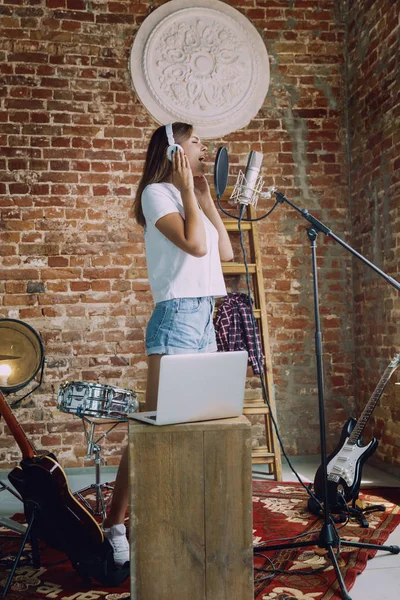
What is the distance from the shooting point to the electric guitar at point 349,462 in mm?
2896

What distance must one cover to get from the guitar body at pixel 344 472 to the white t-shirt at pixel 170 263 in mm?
1206

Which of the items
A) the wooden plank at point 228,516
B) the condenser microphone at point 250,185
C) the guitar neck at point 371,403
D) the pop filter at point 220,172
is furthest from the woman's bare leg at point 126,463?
A: the guitar neck at point 371,403

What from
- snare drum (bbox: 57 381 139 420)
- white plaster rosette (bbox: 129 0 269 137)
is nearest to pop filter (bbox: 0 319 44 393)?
snare drum (bbox: 57 381 139 420)

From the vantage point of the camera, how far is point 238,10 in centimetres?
436

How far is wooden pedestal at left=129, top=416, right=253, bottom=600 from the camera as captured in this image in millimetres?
1650

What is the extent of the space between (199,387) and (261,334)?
8.17ft

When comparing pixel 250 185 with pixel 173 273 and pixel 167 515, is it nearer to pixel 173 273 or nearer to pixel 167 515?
pixel 173 273

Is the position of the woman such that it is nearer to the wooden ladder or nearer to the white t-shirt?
the white t-shirt

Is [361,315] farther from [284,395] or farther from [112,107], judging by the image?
[112,107]

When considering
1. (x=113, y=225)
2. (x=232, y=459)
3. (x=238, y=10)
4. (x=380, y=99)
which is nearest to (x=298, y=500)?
(x=232, y=459)

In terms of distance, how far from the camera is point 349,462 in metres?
2.95

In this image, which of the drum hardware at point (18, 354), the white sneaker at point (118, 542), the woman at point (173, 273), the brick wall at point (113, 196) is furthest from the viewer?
the brick wall at point (113, 196)

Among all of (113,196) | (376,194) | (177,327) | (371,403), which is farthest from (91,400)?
(376,194)

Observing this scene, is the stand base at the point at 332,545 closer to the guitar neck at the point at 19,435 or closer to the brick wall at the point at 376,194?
the guitar neck at the point at 19,435
